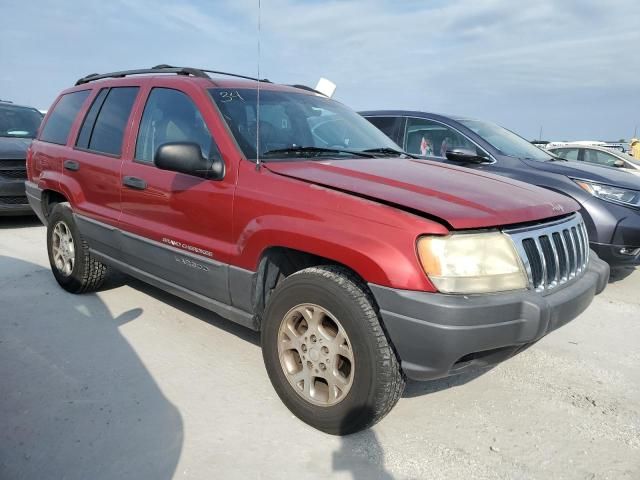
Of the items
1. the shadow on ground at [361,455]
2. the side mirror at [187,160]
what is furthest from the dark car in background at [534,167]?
the shadow on ground at [361,455]

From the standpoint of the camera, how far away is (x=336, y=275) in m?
2.42

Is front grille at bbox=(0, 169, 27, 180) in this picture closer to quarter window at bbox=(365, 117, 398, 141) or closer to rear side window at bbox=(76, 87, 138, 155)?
rear side window at bbox=(76, 87, 138, 155)

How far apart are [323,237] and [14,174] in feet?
21.4

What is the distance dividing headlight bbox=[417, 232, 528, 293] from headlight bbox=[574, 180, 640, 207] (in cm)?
316

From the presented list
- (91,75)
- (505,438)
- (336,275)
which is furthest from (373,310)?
(91,75)

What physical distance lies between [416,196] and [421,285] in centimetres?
47

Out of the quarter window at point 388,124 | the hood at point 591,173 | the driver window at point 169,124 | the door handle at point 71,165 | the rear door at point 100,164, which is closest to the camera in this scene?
the driver window at point 169,124

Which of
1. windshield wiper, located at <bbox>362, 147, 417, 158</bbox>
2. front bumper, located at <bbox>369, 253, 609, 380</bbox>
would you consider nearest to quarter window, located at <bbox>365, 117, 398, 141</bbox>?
windshield wiper, located at <bbox>362, 147, 417, 158</bbox>

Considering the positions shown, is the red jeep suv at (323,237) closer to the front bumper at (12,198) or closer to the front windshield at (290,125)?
the front windshield at (290,125)

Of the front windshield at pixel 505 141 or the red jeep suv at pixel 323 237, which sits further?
the front windshield at pixel 505 141

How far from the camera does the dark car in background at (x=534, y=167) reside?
4738mm

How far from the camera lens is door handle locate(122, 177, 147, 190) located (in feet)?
11.4

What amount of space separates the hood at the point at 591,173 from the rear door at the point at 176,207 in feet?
11.7


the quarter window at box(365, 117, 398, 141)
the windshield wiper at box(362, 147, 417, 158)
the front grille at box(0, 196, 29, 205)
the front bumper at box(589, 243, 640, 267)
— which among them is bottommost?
the front grille at box(0, 196, 29, 205)
